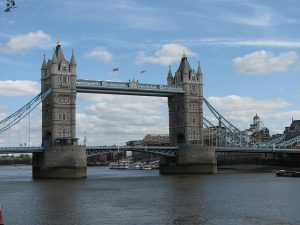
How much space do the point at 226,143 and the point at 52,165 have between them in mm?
41542

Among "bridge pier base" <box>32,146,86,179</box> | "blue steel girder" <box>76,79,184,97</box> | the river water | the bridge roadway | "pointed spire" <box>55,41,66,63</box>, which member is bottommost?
the river water

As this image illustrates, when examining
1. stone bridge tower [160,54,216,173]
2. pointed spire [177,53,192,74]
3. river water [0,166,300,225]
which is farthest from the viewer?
pointed spire [177,53,192,74]

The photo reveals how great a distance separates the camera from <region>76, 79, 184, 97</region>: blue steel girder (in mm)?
90250

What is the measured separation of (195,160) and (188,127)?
6997mm

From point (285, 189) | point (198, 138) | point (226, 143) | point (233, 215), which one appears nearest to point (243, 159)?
point (226, 143)

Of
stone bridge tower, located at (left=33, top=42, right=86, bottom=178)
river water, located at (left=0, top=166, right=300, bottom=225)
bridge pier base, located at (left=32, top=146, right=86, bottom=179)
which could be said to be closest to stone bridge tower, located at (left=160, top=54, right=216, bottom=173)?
stone bridge tower, located at (left=33, top=42, right=86, bottom=178)

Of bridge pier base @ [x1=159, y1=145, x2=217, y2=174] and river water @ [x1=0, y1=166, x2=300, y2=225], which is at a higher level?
bridge pier base @ [x1=159, y1=145, x2=217, y2=174]

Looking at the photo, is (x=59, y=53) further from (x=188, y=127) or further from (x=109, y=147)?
(x=188, y=127)

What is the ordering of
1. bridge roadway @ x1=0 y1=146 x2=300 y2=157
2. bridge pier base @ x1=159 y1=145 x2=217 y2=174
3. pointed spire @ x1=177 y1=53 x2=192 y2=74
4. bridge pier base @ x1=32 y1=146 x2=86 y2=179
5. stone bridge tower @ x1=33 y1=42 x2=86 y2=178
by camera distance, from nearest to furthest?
bridge roadway @ x1=0 y1=146 x2=300 y2=157, bridge pier base @ x1=32 y1=146 x2=86 y2=179, stone bridge tower @ x1=33 y1=42 x2=86 y2=178, bridge pier base @ x1=159 y1=145 x2=217 y2=174, pointed spire @ x1=177 y1=53 x2=192 y2=74

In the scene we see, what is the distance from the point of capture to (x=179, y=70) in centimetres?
10669

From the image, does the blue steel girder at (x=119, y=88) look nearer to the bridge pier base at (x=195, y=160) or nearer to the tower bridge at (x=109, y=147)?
the tower bridge at (x=109, y=147)

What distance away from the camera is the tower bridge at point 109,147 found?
83.5m

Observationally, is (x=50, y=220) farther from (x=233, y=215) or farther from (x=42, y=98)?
(x=42, y=98)

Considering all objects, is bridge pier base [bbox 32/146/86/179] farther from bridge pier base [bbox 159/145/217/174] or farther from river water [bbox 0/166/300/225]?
river water [bbox 0/166/300/225]
